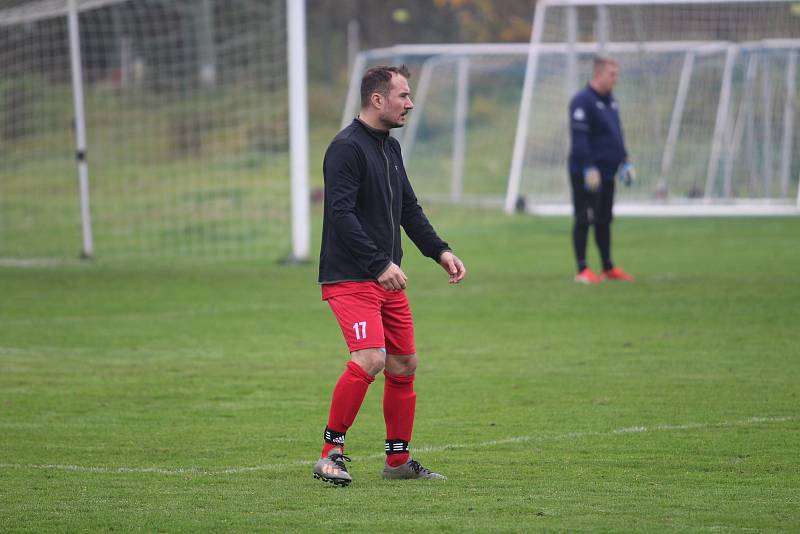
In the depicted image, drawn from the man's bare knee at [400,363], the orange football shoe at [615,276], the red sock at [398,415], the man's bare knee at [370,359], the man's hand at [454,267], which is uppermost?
the man's hand at [454,267]

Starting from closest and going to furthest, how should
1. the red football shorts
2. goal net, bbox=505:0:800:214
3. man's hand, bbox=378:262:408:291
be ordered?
man's hand, bbox=378:262:408:291, the red football shorts, goal net, bbox=505:0:800:214

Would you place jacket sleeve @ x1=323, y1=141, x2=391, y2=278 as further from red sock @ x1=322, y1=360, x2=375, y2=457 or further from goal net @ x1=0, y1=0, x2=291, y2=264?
goal net @ x1=0, y1=0, x2=291, y2=264

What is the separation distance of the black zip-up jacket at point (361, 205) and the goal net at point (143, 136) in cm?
1268

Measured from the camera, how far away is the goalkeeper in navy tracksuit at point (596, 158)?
575 inches

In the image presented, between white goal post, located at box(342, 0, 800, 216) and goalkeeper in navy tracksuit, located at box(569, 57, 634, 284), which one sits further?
white goal post, located at box(342, 0, 800, 216)

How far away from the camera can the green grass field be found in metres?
5.89

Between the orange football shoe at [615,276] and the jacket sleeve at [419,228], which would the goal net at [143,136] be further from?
the jacket sleeve at [419,228]

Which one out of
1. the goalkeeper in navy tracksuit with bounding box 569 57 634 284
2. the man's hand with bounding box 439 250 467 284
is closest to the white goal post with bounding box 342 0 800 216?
the goalkeeper in navy tracksuit with bounding box 569 57 634 284

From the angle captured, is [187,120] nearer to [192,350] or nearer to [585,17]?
[585,17]

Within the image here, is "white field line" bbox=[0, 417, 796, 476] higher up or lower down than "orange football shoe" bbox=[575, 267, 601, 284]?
higher up

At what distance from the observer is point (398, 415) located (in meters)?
6.61

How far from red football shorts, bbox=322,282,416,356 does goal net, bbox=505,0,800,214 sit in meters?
15.2

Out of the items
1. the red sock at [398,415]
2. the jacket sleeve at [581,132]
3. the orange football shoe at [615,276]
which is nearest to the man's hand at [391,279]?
the red sock at [398,415]

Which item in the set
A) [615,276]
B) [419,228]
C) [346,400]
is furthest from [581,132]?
[346,400]
